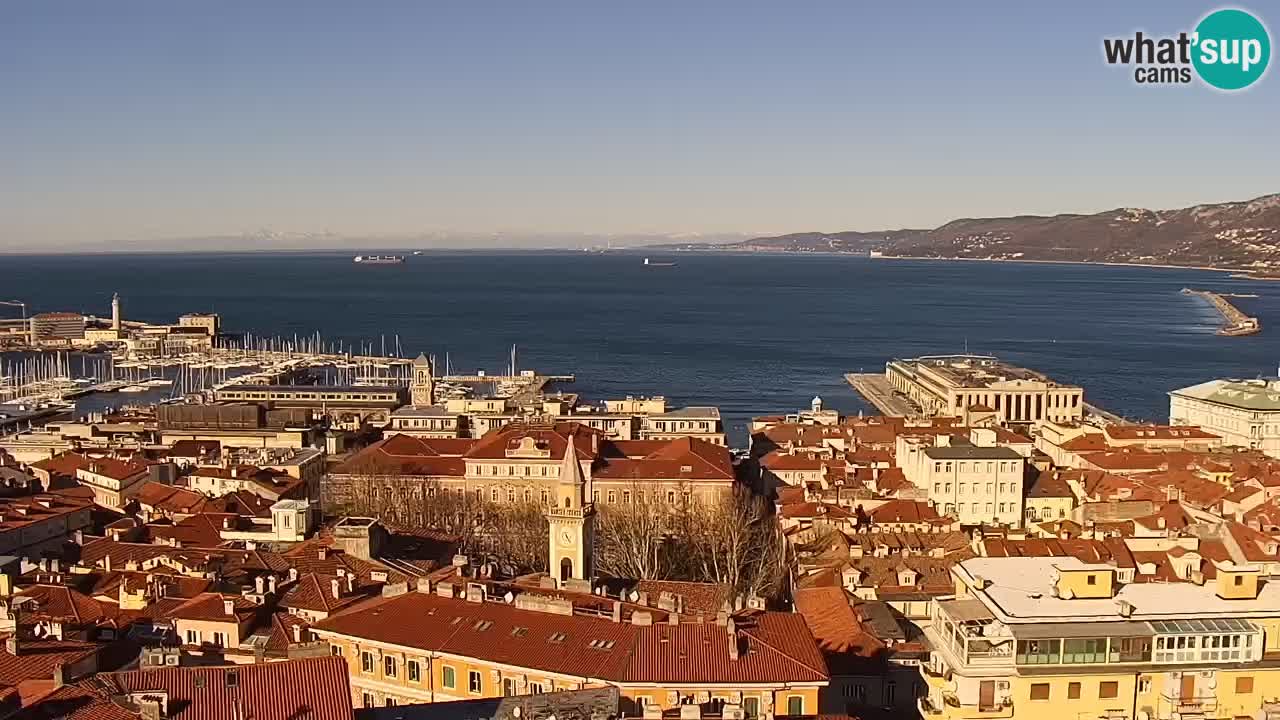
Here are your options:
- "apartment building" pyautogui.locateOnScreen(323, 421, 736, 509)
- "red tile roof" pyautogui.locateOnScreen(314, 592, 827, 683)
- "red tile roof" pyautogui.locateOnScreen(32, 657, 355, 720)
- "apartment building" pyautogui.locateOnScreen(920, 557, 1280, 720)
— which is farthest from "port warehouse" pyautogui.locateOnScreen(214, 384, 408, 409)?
"red tile roof" pyautogui.locateOnScreen(32, 657, 355, 720)

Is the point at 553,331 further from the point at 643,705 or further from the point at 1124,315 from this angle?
the point at 643,705

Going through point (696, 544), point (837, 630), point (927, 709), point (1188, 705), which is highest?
point (1188, 705)

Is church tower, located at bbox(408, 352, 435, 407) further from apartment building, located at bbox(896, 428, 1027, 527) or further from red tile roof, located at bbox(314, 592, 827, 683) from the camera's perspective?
red tile roof, located at bbox(314, 592, 827, 683)

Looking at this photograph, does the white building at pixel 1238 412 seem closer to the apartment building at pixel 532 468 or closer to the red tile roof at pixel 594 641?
the apartment building at pixel 532 468

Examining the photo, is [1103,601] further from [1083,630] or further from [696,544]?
[696,544]

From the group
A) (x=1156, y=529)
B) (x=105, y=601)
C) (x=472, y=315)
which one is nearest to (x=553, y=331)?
(x=472, y=315)

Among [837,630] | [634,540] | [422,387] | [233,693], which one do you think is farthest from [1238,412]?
[233,693]

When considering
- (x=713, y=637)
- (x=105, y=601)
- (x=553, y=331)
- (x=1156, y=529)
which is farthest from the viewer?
(x=553, y=331)
